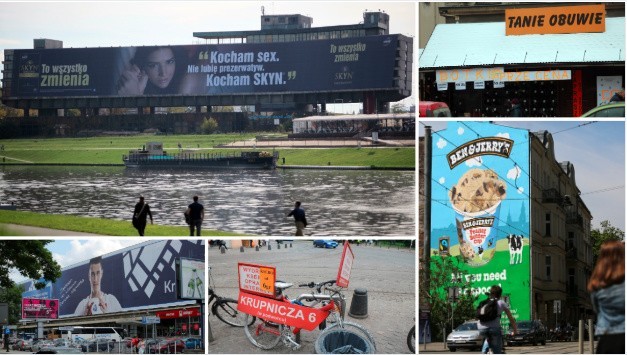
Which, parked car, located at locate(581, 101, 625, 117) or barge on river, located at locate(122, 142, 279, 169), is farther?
barge on river, located at locate(122, 142, 279, 169)

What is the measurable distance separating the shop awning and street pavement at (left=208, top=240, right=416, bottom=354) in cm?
206

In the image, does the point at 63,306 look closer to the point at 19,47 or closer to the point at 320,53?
the point at 19,47

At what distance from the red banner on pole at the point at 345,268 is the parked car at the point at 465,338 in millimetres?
1063

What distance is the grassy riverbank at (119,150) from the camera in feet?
35.6

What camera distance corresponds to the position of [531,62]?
988 cm

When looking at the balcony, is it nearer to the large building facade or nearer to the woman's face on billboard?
the large building facade

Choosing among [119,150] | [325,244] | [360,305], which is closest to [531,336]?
[360,305]

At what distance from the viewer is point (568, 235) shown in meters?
9.24

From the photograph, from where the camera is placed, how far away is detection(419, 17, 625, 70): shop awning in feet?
31.8

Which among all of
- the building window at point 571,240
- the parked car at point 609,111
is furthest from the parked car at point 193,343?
the parked car at point 609,111

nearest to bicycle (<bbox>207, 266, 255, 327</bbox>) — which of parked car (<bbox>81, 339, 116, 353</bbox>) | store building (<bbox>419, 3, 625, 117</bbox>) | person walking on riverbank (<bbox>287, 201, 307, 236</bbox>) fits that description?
person walking on riverbank (<bbox>287, 201, 307, 236</bbox>)

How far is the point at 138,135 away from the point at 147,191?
2.55 feet

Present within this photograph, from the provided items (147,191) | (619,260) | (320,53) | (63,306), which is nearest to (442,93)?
(320,53)

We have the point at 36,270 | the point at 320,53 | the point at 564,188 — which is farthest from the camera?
the point at 320,53
